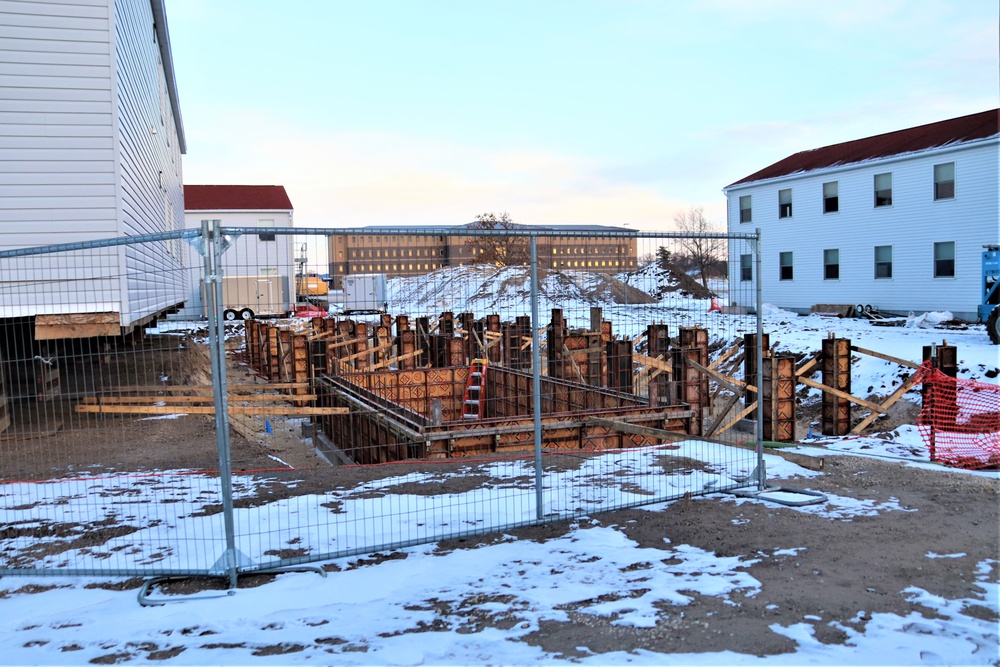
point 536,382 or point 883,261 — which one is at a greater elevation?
point 883,261

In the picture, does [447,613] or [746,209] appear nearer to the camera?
[447,613]

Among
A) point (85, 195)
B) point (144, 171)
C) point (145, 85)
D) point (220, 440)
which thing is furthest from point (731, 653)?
point (145, 85)

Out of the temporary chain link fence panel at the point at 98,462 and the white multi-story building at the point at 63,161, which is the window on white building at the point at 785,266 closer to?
the temporary chain link fence panel at the point at 98,462

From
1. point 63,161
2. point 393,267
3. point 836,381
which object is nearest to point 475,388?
point 836,381

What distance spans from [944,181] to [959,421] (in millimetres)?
17497

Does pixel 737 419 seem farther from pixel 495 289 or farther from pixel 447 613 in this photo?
pixel 447 613

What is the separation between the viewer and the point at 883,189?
28000mm

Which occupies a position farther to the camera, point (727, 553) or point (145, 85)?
point (145, 85)

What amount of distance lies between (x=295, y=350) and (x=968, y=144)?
23.2m

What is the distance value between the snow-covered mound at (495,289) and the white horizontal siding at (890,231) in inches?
791

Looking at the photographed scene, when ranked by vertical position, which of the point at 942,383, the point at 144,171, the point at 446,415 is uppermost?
the point at 144,171

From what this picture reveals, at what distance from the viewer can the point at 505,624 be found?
4.36 meters

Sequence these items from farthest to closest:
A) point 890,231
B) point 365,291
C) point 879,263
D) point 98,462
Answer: point 879,263 < point 890,231 < point 365,291 < point 98,462

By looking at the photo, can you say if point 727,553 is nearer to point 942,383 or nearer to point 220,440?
point 220,440
